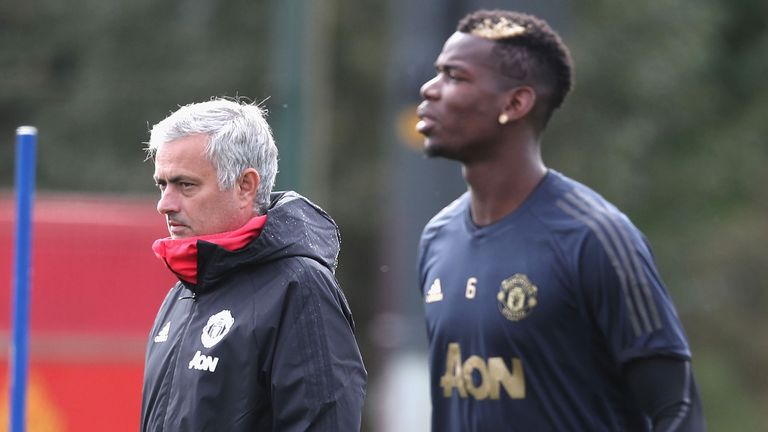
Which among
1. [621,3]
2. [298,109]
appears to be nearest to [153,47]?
[621,3]

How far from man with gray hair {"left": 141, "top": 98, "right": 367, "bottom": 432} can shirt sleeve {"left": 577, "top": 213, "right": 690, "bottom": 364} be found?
804mm

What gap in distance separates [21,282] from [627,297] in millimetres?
1749

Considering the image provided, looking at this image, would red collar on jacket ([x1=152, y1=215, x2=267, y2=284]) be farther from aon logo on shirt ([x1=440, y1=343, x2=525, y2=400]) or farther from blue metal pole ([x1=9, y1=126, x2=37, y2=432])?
aon logo on shirt ([x1=440, y1=343, x2=525, y2=400])

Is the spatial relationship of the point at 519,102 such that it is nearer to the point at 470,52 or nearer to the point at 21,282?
the point at 470,52

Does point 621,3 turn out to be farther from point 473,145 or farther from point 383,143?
point 473,145

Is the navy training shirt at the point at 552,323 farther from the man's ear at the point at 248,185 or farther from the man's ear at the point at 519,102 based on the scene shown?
the man's ear at the point at 248,185

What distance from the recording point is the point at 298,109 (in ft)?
34.3

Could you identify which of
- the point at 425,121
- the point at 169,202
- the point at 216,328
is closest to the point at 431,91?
the point at 425,121

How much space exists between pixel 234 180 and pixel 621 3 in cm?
1245

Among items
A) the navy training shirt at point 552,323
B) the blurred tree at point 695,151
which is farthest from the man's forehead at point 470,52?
the blurred tree at point 695,151

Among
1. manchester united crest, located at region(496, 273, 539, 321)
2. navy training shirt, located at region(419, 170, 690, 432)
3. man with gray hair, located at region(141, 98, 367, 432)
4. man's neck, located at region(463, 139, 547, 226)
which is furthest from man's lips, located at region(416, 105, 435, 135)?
man with gray hair, located at region(141, 98, 367, 432)

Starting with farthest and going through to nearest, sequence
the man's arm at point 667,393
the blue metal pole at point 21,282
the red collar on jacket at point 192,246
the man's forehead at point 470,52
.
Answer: the man's forehead at point 470,52, the blue metal pole at point 21,282, the man's arm at point 667,393, the red collar on jacket at point 192,246

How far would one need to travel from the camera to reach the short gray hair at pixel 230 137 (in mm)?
4008

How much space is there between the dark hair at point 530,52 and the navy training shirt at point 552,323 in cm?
41
